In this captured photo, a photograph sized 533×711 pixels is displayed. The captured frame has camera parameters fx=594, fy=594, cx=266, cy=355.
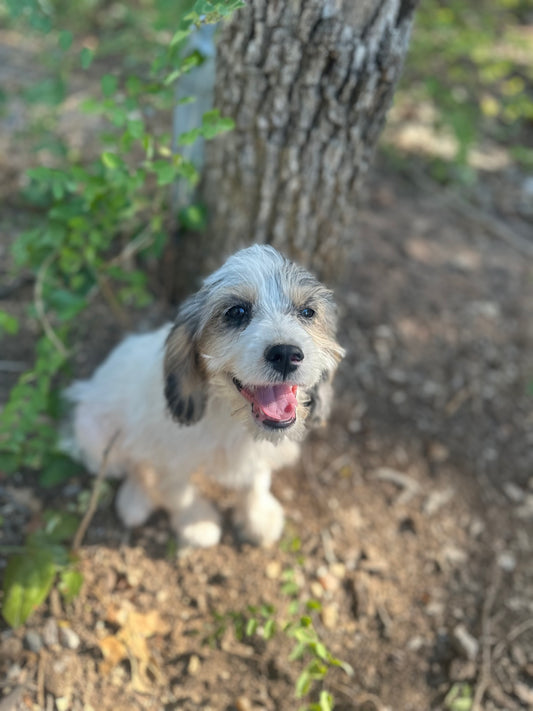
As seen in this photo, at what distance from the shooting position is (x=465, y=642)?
10.5ft

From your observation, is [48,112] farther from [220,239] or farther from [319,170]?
[319,170]

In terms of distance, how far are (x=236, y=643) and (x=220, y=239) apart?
2.33m

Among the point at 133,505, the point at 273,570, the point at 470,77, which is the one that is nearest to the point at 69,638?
the point at 133,505

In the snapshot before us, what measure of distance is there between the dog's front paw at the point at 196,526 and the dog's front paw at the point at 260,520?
6.2 inches

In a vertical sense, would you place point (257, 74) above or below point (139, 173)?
above

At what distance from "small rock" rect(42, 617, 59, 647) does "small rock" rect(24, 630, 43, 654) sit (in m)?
0.02

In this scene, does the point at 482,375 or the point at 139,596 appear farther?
the point at 482,375

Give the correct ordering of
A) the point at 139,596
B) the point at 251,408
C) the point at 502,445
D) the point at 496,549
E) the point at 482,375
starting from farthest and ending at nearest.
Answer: the point at 482,375
the point at 502,445
the point at 496,549
the point at 139,596
the point at 251,408

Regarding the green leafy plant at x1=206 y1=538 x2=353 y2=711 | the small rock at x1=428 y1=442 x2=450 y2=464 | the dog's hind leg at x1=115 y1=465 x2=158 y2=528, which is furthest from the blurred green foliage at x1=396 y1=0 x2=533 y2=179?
the green leafy plant at x1=206 y1=538 x2=353 y2=711

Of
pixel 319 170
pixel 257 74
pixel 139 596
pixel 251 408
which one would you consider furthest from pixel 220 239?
pixel 139 596

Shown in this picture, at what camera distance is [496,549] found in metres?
3.63

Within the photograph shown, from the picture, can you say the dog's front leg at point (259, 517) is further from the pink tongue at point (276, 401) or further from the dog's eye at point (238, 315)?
the dog's eye at point (238, 315)

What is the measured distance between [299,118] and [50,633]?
2.90m

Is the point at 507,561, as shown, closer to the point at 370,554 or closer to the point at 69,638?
the point at 370,554
